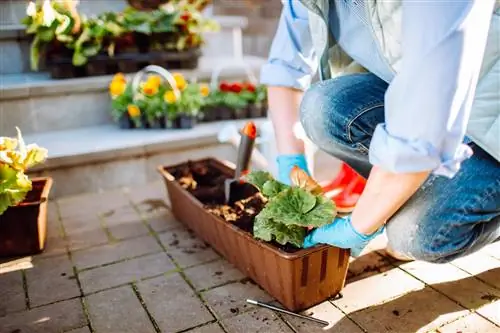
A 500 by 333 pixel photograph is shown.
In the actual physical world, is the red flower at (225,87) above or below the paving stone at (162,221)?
above

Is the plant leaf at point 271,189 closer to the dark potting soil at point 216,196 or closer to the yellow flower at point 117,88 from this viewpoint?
the dark potting soil at point 216,196

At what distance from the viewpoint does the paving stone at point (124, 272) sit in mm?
1377

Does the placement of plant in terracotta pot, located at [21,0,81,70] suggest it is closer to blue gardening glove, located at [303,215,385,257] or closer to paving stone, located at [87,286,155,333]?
paving stone, located at [87,286,155,333]

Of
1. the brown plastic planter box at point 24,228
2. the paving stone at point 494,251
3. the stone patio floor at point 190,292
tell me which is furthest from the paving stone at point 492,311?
the brown plastic planter box at point 24,228

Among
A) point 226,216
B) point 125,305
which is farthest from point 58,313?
point 226,216

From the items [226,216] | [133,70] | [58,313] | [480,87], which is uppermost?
[480,87]

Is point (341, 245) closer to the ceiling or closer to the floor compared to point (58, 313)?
closer to the ceiling

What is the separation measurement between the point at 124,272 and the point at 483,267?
3.23 ft

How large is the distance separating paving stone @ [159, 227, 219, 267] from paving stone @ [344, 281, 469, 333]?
19.6 inches

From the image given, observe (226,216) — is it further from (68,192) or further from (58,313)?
(68,192)

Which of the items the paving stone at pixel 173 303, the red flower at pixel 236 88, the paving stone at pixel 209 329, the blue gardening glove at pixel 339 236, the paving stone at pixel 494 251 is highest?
the red flower at pixel 236 88

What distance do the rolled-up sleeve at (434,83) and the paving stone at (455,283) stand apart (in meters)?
0.54

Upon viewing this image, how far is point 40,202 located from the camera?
57.9 inches

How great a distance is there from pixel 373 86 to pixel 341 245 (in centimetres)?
39
